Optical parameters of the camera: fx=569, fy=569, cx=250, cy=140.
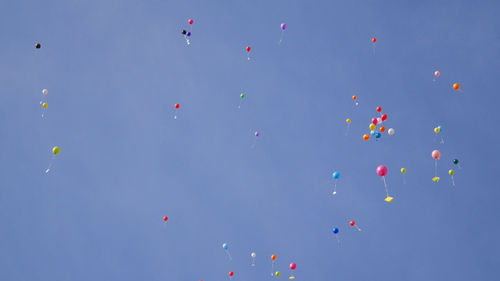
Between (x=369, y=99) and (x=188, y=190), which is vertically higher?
(x=369, y=99)

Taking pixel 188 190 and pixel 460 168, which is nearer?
pixel 460 168

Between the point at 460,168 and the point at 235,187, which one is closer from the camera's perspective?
the point at 460,168

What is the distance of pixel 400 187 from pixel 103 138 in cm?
718

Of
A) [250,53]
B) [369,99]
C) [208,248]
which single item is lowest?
[208,248]

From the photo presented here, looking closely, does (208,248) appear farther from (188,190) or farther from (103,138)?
(103,138)

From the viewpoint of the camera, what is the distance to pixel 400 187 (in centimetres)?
1328

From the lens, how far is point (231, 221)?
13820 mm

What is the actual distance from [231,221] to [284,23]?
4.88m

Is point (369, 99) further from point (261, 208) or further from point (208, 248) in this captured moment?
point (208, 248)

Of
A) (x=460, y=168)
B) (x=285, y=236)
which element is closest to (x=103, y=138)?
(x=285, y=236)

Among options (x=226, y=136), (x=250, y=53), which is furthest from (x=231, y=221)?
(x=250, y=53)

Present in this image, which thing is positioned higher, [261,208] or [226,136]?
[226,136]

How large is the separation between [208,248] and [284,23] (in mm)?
5640

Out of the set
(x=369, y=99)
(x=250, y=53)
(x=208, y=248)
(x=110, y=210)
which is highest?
(x=250, y=53)
